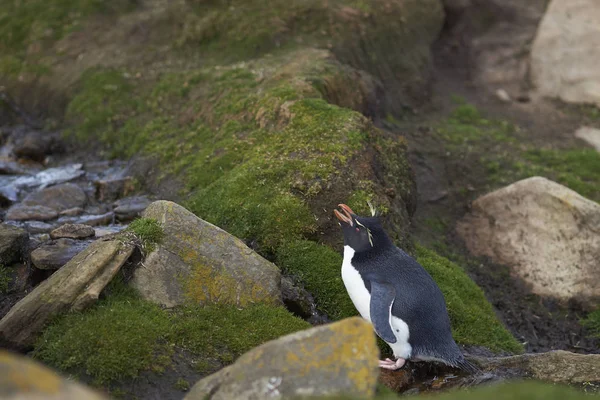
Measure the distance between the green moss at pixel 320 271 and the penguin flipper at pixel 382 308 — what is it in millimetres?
1168

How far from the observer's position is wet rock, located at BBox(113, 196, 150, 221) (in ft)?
37.4

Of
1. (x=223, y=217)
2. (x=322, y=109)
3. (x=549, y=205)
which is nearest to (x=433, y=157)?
(x=549, y=205)

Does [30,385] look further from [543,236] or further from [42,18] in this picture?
[42,18]

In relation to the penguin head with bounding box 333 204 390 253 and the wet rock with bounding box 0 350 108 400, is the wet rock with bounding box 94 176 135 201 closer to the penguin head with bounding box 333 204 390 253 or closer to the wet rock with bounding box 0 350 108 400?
the penguin head with bounding box 333 204 390 253

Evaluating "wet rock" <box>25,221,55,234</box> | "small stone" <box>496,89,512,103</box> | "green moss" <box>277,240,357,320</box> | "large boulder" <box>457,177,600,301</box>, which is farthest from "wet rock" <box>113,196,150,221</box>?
"small stone" <box>496,89,512,103</box>

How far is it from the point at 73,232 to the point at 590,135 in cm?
1413

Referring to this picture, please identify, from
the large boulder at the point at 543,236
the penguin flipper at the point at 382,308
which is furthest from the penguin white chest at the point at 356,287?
the large boulder at the point at 543,236

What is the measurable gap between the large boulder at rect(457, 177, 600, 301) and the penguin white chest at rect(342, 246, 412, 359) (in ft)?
17.9

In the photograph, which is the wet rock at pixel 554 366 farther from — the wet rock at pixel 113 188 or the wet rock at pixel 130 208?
the wet rock at pixel 113 188

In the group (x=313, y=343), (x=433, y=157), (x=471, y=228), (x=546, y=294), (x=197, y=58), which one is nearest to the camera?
(x=313, y=343)

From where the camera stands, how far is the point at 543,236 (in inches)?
493

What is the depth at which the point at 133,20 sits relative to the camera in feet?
62.2

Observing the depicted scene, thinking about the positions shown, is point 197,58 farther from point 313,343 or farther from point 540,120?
point 313,343

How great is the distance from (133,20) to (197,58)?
3.27 m
